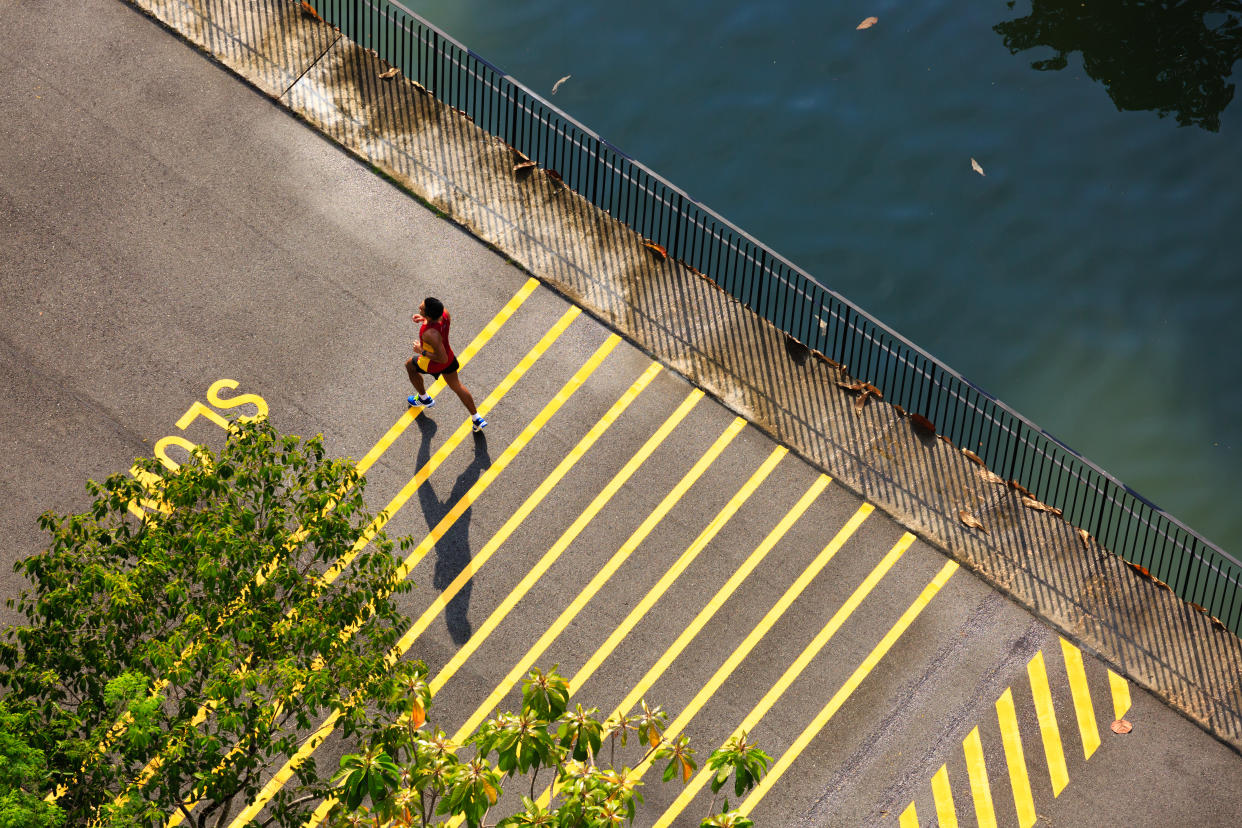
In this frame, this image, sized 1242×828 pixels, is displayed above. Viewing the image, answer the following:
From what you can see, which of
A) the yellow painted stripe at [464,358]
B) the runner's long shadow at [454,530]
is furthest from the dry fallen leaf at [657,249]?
the runner's long shadow at [454,530]

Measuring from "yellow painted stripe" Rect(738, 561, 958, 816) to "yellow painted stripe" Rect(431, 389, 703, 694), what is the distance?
11.7ft

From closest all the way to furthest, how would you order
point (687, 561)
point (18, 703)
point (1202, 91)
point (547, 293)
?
1. point (18, 703)
2. point (687, 561)
3. point (547, 293)
4. point (1202, 91)

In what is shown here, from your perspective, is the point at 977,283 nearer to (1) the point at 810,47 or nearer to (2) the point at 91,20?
(1) the point at 810,47

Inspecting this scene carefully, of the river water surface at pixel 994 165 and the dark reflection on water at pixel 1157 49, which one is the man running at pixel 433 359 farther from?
the dark reflection on water at pixel 1157 49

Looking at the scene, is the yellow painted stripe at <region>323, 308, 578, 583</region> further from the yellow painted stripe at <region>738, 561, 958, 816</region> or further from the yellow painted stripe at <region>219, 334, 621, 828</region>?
the yellow painted stripe at <region>738, 561, 958, 816</region>

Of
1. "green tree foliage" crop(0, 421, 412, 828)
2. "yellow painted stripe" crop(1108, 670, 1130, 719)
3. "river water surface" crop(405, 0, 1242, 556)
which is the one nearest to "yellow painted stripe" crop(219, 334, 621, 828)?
"river water surface" crop(405, 0, 1242, 556)

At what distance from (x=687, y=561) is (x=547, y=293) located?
4088mm

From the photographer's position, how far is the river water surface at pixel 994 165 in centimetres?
2061

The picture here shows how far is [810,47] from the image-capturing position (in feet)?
74.5

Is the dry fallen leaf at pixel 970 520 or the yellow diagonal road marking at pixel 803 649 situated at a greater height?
the dry fallen leaf at pixel 970 520

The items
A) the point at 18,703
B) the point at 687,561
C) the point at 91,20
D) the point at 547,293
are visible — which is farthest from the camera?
the point at 91,20

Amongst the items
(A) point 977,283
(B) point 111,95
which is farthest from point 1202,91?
(B) point 111,95

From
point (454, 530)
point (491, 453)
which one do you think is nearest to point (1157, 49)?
point (491, 453)

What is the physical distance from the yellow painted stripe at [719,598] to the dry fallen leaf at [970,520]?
1704mm
